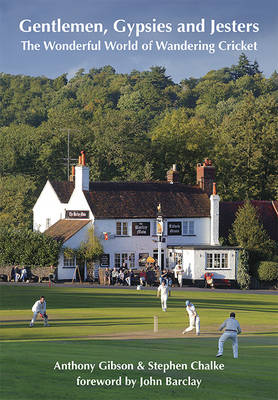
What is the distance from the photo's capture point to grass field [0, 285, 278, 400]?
23.5m

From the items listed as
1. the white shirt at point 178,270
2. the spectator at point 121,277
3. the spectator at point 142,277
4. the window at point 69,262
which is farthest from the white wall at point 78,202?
the white shirt at point 178,270

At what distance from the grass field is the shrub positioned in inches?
556

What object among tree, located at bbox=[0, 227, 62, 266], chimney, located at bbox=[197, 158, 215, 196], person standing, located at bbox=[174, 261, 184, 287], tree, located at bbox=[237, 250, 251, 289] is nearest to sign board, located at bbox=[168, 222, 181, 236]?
person standing, located at bbox=[174, 261, 184, 287]

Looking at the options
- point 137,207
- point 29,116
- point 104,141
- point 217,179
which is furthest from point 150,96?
point 137,207

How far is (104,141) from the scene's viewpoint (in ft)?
353

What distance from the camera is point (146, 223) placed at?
252 feet

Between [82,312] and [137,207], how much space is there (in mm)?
32117

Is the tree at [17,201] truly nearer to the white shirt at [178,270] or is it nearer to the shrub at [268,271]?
the white shirt at [178,270]

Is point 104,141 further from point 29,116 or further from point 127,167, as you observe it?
point 29,116

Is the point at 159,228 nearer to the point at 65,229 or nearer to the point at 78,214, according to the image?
the point at 78,214

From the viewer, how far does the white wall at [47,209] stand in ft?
270

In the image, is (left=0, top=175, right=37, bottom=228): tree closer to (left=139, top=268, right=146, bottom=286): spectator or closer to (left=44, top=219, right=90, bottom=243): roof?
(left=44, top=219, right=90, bottom=243): roof

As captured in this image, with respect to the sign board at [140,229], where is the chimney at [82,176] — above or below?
above

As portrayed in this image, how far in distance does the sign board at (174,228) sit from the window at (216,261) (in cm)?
541
